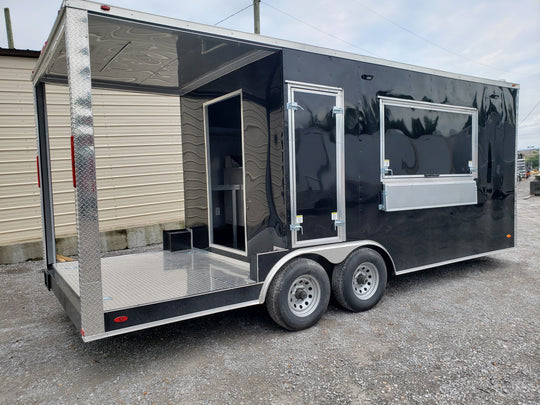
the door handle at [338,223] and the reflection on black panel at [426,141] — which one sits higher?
the reflection on black panel at [426,141]

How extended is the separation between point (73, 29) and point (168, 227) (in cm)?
568

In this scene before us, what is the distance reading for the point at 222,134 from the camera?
532 centimetres

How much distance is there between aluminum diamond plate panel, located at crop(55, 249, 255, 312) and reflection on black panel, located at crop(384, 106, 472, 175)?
210cm

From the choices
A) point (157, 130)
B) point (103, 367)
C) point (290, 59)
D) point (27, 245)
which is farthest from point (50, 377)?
point (157, 130)

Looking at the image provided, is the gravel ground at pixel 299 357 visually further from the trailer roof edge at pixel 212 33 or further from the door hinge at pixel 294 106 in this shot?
the trailer roof edge at pixel 212 33

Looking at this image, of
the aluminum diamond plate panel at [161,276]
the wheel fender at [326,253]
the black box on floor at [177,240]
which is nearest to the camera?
the aluminum diamond plate panel at [161,276]

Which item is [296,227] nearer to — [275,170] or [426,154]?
[275,170]

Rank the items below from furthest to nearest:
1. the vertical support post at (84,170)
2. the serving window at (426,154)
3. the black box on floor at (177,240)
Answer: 1. the black box on floor at (177,240)
2. the serving window at (426,154)
3. the vertical support post at (84,170)

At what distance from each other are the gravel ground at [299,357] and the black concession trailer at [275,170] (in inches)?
14.6

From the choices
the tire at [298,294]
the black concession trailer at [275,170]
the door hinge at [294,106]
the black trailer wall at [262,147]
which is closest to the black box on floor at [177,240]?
the black concession trailer at [275,170]

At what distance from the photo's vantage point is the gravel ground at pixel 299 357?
2689 mm

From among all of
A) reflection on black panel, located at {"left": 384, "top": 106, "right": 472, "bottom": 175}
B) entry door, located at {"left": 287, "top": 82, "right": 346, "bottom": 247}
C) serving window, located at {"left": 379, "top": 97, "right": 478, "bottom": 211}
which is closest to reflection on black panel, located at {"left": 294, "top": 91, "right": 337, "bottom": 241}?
entry door, located at {"left": 287, "top": 82, "right": 346, "bottom": 247}

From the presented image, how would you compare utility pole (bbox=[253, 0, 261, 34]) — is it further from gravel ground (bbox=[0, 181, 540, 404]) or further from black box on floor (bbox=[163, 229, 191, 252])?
gravel ground (bbox=[0, 181, 540, 404])

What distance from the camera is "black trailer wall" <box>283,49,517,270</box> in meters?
4.00
